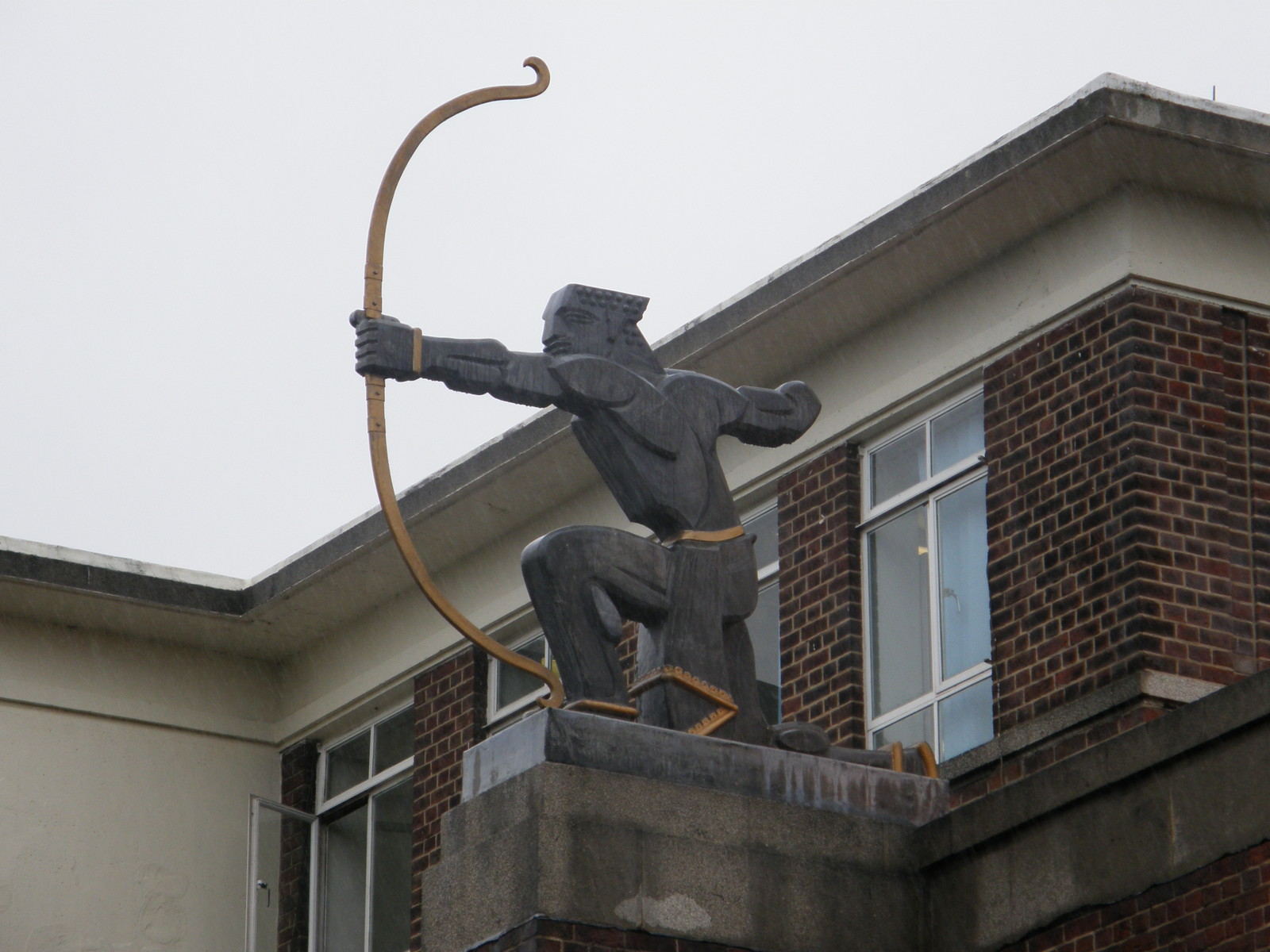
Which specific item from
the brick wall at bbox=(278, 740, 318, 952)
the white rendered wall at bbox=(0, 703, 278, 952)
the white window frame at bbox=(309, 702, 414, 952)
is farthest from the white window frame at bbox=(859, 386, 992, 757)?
the white rendered wall at bbox=(0, 703, 278, 952)

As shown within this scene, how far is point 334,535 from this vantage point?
20422mm

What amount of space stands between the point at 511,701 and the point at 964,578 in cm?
520

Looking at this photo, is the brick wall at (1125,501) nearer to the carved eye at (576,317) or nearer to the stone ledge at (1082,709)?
the stone ledge at (1082,709)

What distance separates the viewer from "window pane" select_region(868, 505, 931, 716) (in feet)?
52.3

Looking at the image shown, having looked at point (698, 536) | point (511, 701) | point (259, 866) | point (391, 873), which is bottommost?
point (698, 536)

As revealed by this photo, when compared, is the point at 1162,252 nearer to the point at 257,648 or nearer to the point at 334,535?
the point at 334,535

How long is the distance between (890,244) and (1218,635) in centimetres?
320

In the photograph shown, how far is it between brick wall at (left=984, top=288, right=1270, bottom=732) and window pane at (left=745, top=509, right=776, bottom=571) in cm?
238

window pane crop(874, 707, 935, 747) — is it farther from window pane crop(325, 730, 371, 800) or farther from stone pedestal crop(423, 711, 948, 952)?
window pane crop(325, 730, 371, 800)

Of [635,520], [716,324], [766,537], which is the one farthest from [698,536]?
[766,537]

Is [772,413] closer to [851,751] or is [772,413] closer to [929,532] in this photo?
[851,751]

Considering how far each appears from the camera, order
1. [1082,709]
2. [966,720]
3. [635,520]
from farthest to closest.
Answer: [966,720]
[1082,709]
[635,520]

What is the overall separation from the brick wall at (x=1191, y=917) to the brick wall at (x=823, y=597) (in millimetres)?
5099

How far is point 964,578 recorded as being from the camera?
1570cm
